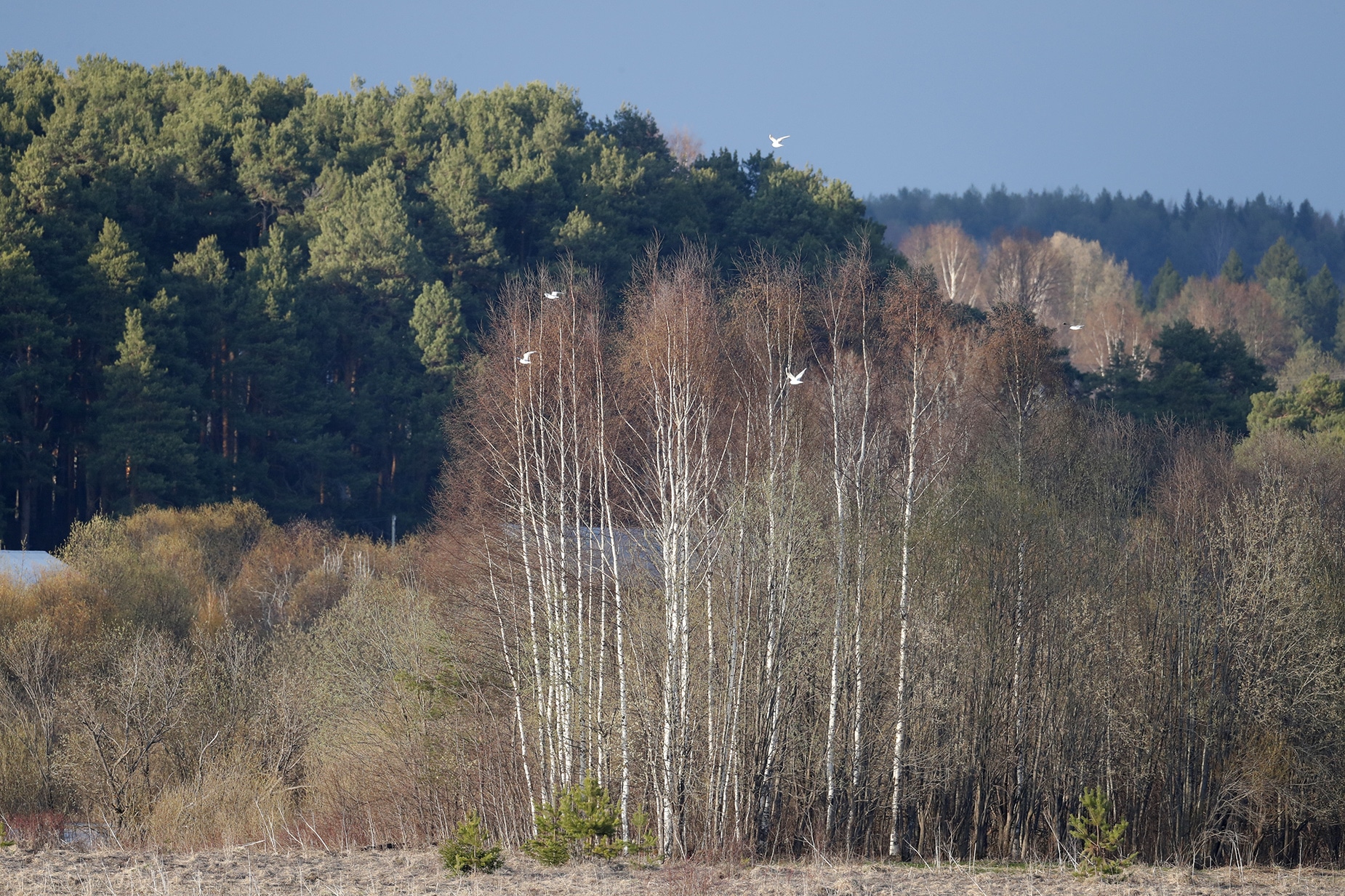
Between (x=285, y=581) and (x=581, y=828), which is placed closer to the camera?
(x=581, y=828)

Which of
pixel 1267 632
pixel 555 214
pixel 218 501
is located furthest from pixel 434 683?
pixel 555 214

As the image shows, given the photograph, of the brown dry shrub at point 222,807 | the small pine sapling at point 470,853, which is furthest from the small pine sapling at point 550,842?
the brown dry shrub at point 222,807

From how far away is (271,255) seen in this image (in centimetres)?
4447

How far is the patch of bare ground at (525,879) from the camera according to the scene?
10.8m

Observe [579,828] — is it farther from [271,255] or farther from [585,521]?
[271,255]

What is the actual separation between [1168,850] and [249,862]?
557 inches

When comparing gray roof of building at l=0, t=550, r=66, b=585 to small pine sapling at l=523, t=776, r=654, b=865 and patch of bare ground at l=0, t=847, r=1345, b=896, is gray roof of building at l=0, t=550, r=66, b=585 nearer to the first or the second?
patch of bare ground at l=0, t=847, r=1345, b=896

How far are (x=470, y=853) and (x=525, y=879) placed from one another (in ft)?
1.72

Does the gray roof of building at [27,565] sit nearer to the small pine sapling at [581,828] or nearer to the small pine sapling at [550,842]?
the small pine sapling at [550,842]

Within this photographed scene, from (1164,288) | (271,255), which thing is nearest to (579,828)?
(271,255)

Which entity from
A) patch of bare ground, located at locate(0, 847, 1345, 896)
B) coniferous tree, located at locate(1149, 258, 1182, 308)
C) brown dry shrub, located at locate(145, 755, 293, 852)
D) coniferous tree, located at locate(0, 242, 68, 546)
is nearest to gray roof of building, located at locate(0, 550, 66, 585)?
coniferous tree, located at locate(0, 242, 68, 546)

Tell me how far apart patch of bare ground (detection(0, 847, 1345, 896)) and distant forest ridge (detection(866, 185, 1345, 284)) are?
386 feet

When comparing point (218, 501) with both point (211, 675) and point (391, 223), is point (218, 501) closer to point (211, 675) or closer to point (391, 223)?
point (391, 223)

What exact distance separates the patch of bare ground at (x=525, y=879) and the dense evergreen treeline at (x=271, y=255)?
2776cm
